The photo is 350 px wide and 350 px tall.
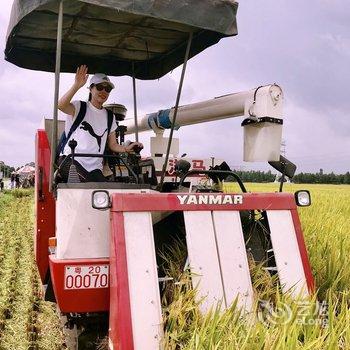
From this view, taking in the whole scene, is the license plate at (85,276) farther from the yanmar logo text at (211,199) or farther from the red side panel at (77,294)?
the yanmar logo text at (211,199)

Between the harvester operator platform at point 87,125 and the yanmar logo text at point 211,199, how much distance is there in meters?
1.14

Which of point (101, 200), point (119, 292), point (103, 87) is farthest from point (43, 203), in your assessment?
point (119, 292)

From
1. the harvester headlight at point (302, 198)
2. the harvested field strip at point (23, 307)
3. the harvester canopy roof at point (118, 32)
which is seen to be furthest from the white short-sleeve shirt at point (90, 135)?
the harvester headlight at point (302, 198)

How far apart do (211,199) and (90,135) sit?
1413 millimetres

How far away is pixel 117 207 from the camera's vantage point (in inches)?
121

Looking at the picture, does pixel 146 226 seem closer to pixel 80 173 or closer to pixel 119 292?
pixel 119 292

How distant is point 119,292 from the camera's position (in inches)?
113

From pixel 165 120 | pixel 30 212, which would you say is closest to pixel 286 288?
pixel 165 120

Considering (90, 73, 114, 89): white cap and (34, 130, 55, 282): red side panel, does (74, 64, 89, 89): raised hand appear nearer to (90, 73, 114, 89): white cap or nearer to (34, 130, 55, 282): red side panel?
(90, 73, 114, 89): white cap

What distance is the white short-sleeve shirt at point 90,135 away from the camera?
163 inches

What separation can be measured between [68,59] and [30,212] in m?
10.7

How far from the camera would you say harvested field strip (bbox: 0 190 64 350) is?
4.31m

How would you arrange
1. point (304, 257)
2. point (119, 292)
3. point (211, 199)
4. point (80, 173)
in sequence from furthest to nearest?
point (80, 173)
point (304, 257)
point (211, 199)
point (119, 292)

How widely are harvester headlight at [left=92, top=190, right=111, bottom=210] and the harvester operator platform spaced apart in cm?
90
